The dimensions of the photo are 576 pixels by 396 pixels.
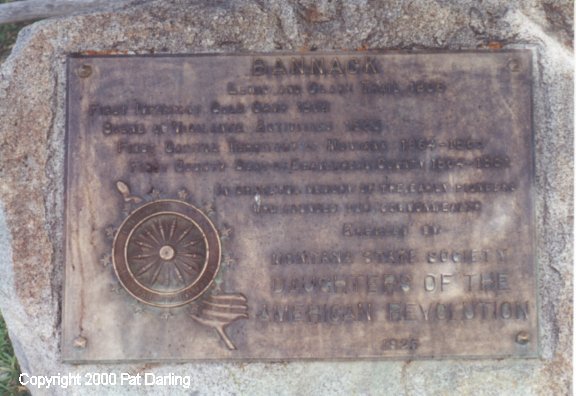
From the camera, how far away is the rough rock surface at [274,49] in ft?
8.71

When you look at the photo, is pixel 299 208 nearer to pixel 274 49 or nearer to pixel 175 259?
pixel 175 259

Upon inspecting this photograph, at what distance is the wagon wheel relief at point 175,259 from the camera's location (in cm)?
262

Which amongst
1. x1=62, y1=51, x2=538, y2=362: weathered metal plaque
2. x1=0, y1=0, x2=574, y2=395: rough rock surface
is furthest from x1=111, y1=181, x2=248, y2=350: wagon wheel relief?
x1=0, y1=0, x2=574, y2=395: rough rock surface

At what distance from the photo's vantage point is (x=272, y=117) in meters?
2.68

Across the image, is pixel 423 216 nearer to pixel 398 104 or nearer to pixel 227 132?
pixel 398 104

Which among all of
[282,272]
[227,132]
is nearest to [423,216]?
[282,272]

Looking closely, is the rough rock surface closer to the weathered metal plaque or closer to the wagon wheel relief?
the weathered metal plaque

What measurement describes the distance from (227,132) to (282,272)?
0.60 meters

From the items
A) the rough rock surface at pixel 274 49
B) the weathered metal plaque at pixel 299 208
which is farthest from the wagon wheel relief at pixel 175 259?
the rough rock surface at pixel 274 49

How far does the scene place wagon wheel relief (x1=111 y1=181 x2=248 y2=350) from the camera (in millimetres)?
2623

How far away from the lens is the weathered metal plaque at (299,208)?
2.63 m

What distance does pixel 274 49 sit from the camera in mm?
2717

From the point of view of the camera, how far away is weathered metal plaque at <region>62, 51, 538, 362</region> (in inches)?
104

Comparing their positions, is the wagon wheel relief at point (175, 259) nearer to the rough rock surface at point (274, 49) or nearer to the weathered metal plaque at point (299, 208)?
the weathered metal plaque at point (299, 208)
